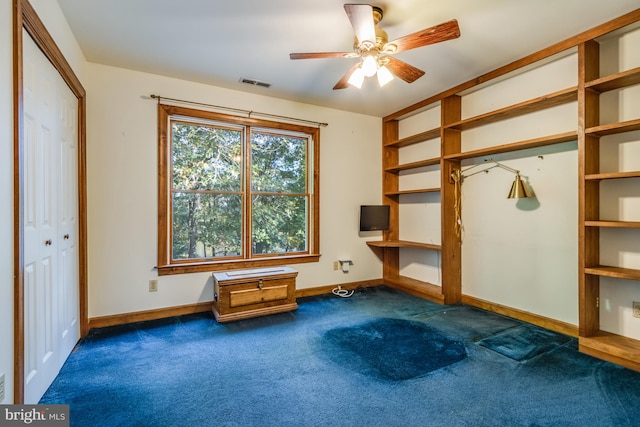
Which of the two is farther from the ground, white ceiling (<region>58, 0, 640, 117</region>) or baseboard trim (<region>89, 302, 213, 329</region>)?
white ceiling (<region>58, 0, 640, 117</region>)

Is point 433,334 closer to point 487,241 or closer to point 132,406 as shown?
point 487,241

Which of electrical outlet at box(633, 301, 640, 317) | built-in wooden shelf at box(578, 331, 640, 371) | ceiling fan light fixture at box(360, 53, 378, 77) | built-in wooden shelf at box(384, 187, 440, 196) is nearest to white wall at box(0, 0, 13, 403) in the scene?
ceiling fan light fixture at box(360, 53, 378, 77)

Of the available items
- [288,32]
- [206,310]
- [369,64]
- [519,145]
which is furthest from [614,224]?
[206,310]

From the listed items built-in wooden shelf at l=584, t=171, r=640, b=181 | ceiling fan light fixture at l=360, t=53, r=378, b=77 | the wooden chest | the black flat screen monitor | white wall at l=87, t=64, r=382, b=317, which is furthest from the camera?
the black flat screen monitor

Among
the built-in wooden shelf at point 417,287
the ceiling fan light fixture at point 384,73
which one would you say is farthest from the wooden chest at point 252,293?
the ceiling fan light fixture at point 384,73

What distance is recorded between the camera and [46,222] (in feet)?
6.41

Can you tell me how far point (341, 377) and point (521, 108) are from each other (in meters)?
2.96

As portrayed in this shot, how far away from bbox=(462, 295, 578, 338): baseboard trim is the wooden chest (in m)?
2.13

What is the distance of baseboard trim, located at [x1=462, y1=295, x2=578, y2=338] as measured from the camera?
2.78 meters

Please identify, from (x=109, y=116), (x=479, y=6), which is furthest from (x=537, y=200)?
(x=109, y=116)

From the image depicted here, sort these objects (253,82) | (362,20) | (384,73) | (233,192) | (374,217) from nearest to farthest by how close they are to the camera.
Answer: (362,20)
(384,73)
(253,82)
(233,192)
(374,217)

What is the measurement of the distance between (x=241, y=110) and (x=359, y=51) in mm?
1836

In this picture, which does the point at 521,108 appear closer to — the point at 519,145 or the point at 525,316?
the point at 519,145

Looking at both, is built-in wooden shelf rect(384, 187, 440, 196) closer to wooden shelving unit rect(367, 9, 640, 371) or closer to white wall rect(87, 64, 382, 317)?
wooden shelving unit rect(367, 9, 640, 371)
